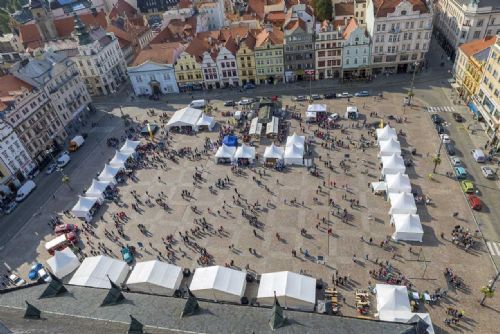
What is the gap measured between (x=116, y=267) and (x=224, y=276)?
600 inches

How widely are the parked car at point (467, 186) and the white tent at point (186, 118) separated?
51.5 m

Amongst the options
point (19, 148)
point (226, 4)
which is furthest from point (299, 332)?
point (226, 4)

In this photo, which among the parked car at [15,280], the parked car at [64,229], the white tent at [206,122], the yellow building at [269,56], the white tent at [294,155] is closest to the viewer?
the parked car at [15,280]

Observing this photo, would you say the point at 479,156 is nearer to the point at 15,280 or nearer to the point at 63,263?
the point at 63,263

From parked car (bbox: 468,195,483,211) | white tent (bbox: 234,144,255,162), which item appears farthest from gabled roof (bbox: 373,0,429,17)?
parked car (bbox: 468,195,483,211)

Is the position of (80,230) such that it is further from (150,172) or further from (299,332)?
(299,332)

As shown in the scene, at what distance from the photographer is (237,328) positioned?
3003 cm

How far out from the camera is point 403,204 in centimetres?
5228

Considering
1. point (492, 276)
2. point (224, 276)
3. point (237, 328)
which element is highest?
point (237, 328)

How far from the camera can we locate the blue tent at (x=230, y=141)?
70.5 metres

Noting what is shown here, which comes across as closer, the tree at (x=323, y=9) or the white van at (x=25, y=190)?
the white van at (x=25, y=190)

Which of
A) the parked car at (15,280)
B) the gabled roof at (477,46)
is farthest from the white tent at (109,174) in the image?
the gabled roof at (477,46)

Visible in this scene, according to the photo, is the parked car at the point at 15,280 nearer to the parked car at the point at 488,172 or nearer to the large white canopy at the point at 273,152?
the large white canopy at the point at 273,152

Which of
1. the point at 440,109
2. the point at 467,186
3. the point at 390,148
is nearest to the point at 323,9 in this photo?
the point at 440,109
